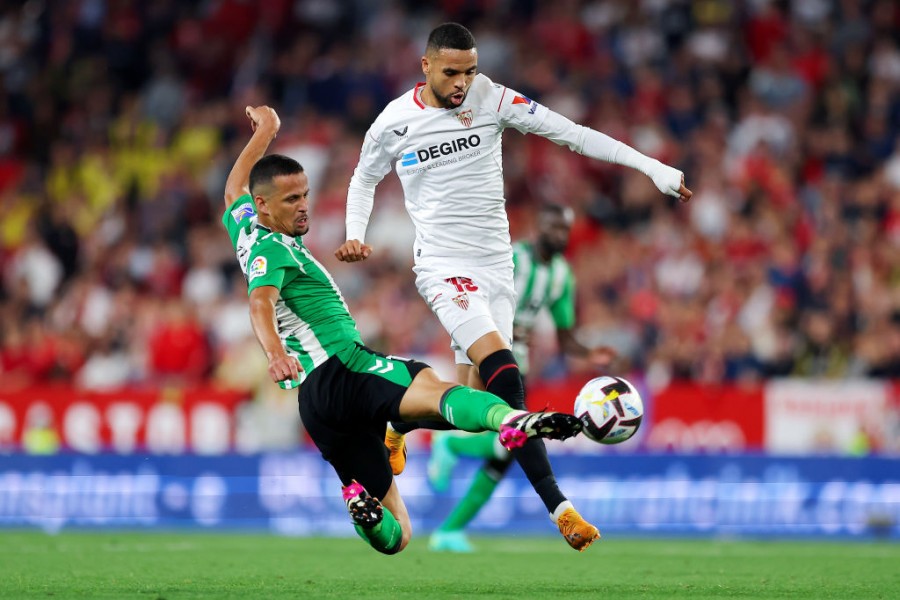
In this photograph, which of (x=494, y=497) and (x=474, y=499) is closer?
(x=474, y=499)

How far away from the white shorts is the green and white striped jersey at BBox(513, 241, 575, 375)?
A: 265 centimetres

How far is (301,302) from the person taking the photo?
26.5ft

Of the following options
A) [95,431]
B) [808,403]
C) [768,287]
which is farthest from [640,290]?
[95,431]

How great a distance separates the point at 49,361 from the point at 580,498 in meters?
6.59

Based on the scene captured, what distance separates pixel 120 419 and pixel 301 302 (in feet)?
26.5

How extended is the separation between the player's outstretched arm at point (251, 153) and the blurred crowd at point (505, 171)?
22.4 ft

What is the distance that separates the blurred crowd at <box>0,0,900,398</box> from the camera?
16.2m

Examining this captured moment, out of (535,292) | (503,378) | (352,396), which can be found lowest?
(352,396)

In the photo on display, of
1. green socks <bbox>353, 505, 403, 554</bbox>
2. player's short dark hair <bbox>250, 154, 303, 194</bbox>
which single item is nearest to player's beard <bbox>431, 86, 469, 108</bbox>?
player's short dark hair <bbox>250, 154, 303, 194</bbox>

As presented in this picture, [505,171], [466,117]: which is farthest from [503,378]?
[505,171]

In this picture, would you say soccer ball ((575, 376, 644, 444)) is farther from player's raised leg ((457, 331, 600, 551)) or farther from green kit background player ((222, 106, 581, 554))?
player's raised leg ((457, 331, 600, 551))

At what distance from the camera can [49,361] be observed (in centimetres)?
1705

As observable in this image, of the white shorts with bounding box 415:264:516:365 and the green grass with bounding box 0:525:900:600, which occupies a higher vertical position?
the white shorts with bounding box 415:264:516:365

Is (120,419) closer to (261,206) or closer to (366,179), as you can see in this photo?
(366,179)
